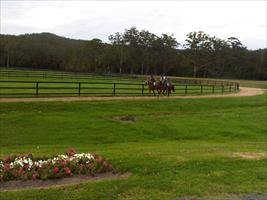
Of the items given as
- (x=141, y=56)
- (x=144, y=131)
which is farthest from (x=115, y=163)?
(x=141, y=56)

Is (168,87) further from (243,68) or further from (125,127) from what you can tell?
(243,68)

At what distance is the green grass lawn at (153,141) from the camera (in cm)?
787

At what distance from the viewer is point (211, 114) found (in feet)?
86.3

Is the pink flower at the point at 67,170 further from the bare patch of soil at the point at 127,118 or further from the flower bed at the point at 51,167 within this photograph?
the bare patch of soil at the point at 127,118

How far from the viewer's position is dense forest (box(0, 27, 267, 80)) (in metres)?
115

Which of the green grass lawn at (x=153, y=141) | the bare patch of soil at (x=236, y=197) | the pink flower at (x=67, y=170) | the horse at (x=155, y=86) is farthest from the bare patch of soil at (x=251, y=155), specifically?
the horse at (x=155, y=86)

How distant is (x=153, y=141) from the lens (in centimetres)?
1808

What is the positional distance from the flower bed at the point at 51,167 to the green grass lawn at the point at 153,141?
1.93ft

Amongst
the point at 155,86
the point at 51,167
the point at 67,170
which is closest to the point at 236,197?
the point at 67,170

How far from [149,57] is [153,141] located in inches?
3866

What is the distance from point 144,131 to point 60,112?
204 inches

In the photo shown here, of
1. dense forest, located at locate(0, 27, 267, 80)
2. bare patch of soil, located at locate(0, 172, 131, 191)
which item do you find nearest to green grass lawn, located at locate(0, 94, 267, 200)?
bare patch of soil, located at locate(0, 172, 131, 191)

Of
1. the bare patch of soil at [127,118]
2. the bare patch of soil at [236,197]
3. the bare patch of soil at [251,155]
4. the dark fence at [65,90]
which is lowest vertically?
the bare patch of soil at [127,118]

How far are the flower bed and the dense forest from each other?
102253 millimetres
